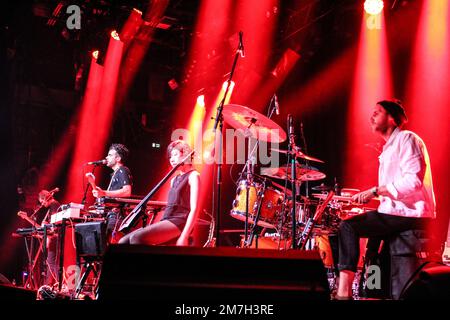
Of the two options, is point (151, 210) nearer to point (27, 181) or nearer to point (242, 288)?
point (242, 288)

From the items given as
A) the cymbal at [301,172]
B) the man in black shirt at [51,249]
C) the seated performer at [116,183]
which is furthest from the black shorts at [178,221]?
the man in black shirt at [51,249]

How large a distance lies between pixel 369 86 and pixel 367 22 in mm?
1323

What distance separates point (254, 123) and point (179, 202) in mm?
1661

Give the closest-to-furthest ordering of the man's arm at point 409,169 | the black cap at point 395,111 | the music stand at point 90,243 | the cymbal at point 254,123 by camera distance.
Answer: the man's arm at point 409,169, the black cap at point 395,111, the music stand at point 90,243, the cymbal at point 254,123

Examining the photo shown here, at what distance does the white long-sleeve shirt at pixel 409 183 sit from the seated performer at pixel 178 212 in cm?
216

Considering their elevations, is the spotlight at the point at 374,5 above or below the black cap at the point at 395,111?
above

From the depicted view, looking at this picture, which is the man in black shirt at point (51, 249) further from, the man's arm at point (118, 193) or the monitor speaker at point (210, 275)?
the monitor speaker at point (210, 275)

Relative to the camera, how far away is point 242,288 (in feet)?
9.54

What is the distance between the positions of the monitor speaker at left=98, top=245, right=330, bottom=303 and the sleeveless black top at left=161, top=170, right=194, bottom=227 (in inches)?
111

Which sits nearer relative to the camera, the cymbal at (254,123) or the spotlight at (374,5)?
the cymbal at (254,123)

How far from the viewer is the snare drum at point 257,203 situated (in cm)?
813

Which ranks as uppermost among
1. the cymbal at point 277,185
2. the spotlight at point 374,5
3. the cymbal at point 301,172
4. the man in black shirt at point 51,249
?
the spotlight at point 374,5

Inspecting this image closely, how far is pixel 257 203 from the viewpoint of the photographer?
8.09m

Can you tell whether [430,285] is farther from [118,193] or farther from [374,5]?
[374,5]
